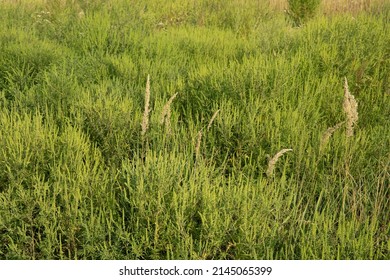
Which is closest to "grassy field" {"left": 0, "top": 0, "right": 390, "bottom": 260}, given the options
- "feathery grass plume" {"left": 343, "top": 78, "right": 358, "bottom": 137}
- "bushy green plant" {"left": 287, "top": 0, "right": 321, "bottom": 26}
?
"feathery grass plume" {"left": 343, "top": 78, "right": 358, "bottom": 137}

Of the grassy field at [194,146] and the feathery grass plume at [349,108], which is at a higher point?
the feathery grass plume at [349,108]

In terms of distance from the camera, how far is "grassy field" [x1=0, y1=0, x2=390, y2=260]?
1.95 metres

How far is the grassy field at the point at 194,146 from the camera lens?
1946 mm

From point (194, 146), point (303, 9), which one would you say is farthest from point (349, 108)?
point (303, 9)

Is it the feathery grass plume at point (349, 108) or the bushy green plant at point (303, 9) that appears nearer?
the feathery grass plume at point (349, 108)

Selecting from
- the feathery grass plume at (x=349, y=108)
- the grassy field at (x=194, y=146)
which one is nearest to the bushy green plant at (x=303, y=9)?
the grassy field at (x=194, y=146)

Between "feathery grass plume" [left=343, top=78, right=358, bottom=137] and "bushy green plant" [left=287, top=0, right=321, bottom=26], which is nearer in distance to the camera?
"feathery grass plume" [left=343, top=78, right=358, bottom=137]

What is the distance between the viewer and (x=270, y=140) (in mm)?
2709

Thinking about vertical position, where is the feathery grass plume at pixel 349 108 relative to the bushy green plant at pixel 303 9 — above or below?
above

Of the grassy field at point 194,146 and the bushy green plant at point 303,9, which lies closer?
the grassy field at point 194,146

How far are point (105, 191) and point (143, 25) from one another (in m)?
3.36

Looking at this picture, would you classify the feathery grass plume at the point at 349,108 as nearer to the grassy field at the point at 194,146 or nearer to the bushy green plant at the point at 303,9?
the grassy field at the point at 194,146

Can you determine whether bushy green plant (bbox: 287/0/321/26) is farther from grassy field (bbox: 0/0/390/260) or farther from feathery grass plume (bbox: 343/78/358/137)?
feathery grass plume (bbox: 343/78/358/137)

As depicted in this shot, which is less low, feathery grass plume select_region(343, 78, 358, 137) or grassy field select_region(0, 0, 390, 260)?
feathery grass plume select_region(343, 78, 358, 137)
